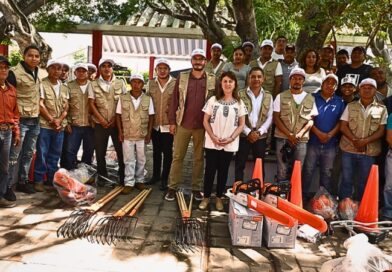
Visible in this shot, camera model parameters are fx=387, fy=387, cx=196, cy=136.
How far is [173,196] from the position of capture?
215 inches

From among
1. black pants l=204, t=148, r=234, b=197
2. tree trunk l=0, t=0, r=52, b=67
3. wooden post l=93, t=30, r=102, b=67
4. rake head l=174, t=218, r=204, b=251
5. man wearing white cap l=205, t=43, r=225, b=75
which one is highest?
wooden post l=93, t=30, r=102, b=67

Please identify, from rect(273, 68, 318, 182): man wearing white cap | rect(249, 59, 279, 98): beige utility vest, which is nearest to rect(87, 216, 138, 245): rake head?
rect(273, 68, 318, 182): man wearing white cap

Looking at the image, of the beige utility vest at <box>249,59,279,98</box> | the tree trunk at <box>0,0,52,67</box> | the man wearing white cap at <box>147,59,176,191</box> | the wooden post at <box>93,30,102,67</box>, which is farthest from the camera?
the wooden post at <box>93,30,102,67</box>

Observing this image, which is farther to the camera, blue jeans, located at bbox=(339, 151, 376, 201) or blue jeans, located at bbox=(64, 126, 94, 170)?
blue jeans, located at bbox=(64, 126, 94, 170)

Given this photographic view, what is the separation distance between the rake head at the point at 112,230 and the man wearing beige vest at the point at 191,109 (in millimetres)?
1089

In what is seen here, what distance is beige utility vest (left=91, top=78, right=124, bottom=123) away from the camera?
18.4 ft

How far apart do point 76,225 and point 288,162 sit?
2.92 meters

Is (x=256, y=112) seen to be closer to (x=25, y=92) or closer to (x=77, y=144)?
(x=77, y=144)

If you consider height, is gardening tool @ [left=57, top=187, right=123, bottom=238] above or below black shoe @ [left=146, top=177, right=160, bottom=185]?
below

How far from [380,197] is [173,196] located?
2860 mm

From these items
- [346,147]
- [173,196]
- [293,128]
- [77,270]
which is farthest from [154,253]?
[346,147]

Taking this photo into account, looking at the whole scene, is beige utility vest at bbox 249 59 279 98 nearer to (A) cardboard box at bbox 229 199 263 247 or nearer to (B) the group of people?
(B) the group of people

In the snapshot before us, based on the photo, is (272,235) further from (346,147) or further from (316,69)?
(316,69)

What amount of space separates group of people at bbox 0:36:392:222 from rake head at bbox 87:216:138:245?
118 cm
